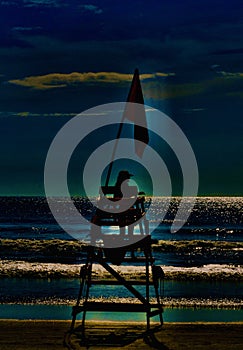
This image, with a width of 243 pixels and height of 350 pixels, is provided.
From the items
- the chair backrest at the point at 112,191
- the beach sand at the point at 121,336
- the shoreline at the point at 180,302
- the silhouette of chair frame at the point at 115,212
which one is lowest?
the shoreline at the point at 180,302

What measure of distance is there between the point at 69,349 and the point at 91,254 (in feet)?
5.58

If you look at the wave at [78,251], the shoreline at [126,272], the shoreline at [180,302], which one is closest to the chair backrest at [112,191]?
the shoreline at [180,302]

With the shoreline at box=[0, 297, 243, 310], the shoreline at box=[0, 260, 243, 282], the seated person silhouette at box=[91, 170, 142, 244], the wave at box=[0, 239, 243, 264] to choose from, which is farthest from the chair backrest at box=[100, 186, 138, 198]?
the wave at box=[0, 239, 243, 264]

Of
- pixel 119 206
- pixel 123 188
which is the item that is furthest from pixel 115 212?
pixel 123 188

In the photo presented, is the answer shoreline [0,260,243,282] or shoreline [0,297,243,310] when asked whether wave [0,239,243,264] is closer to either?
shoreline [0,260,243,282]

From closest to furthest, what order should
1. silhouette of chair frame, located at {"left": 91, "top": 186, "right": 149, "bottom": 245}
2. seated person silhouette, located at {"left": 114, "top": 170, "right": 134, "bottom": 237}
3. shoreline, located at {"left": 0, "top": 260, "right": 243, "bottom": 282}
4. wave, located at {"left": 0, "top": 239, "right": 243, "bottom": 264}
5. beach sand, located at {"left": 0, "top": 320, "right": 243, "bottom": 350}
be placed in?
silhouette of chair frame, located at {"left": 91, "top": 186, "right": 149, "bottom": 245} → beach sand, located at {"left": 0, "top": 320, "right": 243, "bottom": 350} → seated person silhouette, located at {"left": 114, "top": 170, "right": 134, "bottom": 237} → shoreline, located at {"left": 0, "top": 260, "right": 243, "bottom": 282} → wave, located at {"left": 0, "top": 239, "right": 243, "bottom": 264}

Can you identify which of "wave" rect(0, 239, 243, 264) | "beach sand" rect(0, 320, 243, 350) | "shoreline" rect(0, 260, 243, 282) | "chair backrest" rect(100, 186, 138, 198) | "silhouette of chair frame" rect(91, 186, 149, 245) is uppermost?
"chair backrest" rect(100, 186, 138, 198)

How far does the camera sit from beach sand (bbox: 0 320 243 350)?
11359 millimetres

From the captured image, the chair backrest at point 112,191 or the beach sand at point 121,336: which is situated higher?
the chair backrest at point 112,191

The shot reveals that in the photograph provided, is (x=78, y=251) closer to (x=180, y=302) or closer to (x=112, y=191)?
(x=180, y=302)

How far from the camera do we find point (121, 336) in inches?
474

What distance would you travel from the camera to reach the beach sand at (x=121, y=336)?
1136cm

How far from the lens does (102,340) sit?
11.6m

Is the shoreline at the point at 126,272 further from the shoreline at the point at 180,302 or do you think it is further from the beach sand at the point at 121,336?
the beach sand at the point at 121,336
